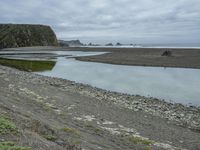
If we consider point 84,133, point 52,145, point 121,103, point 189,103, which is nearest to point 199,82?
point 189,103

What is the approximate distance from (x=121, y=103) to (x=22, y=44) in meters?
149

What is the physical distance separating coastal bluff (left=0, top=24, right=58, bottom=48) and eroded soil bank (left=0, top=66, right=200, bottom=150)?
143 meters

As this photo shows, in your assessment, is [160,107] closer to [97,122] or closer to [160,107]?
[160,107]

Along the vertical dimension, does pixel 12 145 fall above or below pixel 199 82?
above

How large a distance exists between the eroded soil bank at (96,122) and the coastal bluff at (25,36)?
5611 inches

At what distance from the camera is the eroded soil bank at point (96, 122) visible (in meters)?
9.32

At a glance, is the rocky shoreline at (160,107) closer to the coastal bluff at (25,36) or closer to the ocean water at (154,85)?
the ocean water at (154,85)

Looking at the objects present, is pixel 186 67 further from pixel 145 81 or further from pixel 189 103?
pixel 189 103

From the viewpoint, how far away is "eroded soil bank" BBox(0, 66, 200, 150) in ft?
30.6

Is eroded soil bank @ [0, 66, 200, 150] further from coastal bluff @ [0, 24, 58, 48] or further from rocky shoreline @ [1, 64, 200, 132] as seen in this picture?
coastal bluff @ [0, 24, 58, 48]

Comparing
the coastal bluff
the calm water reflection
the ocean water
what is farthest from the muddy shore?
the coastal bluff

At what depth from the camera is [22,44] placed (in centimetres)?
16162

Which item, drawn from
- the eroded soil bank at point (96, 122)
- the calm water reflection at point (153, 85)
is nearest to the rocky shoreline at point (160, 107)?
the eroded soil bank at point (96, 122)

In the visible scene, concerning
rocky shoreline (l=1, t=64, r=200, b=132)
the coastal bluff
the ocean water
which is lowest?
the ocean water
